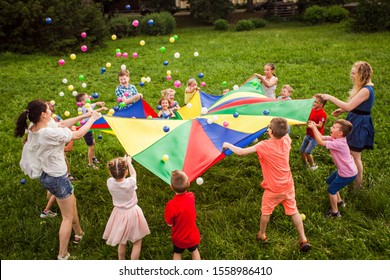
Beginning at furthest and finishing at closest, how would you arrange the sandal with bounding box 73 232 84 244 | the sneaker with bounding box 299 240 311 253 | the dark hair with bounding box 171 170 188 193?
the sandal with bounding box 73 232 84 244, the sneaker with bounding box 299 240 311 253, the dark hair with bounding box 171 170 188 193

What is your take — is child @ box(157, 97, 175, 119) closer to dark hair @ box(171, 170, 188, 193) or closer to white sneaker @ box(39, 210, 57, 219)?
white sneaker @ box(39, 210, 57, 219)

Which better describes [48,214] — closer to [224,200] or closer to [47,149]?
[47,149]

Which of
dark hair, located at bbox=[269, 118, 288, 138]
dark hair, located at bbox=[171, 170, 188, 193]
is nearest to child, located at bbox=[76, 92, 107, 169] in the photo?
dark hair, located at bbox=[171, 170, 188, 193]

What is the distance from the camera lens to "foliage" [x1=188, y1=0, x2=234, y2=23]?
23.6 meters

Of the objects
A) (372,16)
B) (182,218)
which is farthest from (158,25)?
(182,218)

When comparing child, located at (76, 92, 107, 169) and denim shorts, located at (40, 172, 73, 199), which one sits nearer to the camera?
denim shorts, located at (40, 172, 73, 199)

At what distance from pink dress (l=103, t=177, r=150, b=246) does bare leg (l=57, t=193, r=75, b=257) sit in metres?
0.43

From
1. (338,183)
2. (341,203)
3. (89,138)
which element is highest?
(338,183)

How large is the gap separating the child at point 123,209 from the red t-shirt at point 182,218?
0.42m

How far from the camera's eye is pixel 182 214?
3.48 m

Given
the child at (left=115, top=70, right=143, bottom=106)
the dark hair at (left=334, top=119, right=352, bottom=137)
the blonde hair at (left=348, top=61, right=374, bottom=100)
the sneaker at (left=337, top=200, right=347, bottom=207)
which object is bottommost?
the sneaker at (left=337, top=200, right=347, bottom=207)

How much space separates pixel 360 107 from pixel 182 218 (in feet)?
8.73

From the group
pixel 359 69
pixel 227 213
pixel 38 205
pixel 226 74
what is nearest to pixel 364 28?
pixel 226 74

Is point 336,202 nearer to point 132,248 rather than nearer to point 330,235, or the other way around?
point 330,235
